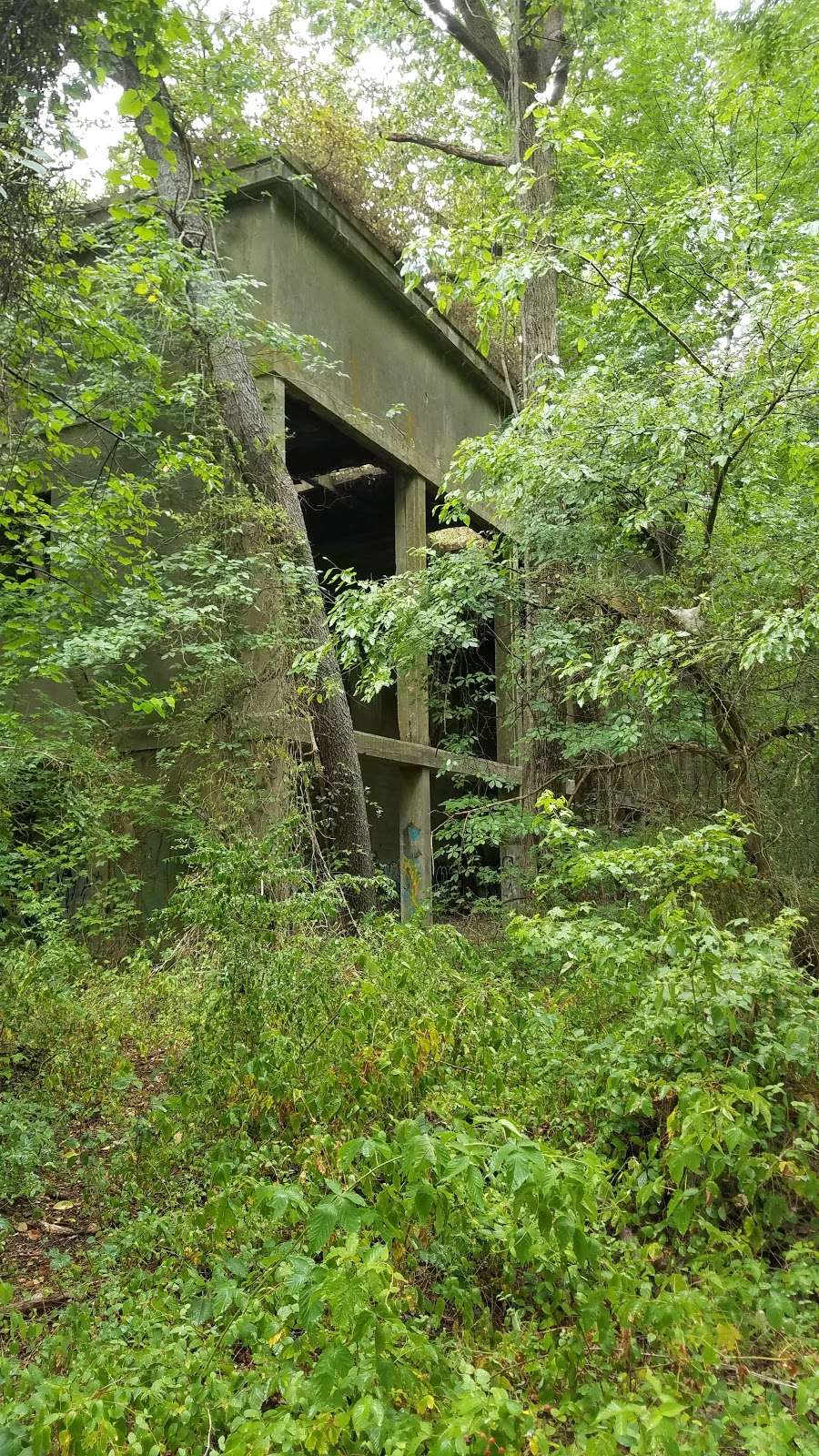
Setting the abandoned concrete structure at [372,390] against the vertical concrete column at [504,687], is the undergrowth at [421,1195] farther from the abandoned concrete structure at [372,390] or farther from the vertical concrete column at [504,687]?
the vertical concrete column at [504,687]

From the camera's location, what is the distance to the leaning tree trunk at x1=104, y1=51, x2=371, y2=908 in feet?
28.4

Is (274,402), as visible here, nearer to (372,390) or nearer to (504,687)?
(372,390)

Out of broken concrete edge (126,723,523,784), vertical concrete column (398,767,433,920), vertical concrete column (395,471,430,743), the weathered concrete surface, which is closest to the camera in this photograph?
broken concrete edge (126,723,523,784)

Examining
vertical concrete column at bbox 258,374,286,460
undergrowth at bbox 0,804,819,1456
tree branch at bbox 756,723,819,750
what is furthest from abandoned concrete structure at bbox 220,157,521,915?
undergrowth at bbox 0,804,819,1456

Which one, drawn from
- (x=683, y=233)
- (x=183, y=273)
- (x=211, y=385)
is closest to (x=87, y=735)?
(x=211, y=385)

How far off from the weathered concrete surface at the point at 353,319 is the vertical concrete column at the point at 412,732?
35cm

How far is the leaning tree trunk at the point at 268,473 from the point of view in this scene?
8.65 m

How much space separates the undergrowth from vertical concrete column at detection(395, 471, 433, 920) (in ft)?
17.3

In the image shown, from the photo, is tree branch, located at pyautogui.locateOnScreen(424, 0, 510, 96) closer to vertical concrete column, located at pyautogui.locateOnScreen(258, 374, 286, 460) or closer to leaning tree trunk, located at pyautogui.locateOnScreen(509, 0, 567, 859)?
leaning tree trunk, located at pyautogui.locateOnScreen(509, 0, 567, 859)

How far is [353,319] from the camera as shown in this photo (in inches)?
420

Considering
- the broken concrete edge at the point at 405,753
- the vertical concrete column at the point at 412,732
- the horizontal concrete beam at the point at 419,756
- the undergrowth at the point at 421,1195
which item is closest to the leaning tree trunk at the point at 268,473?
the broken concrete edge at the point at 405,753

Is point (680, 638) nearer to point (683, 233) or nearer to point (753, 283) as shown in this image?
point (753, 283)

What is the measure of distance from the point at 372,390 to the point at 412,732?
365 centimetres

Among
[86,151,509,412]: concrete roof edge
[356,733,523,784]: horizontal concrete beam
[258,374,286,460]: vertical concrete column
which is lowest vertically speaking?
[356,733,523,784]: horizontal concrete beam
